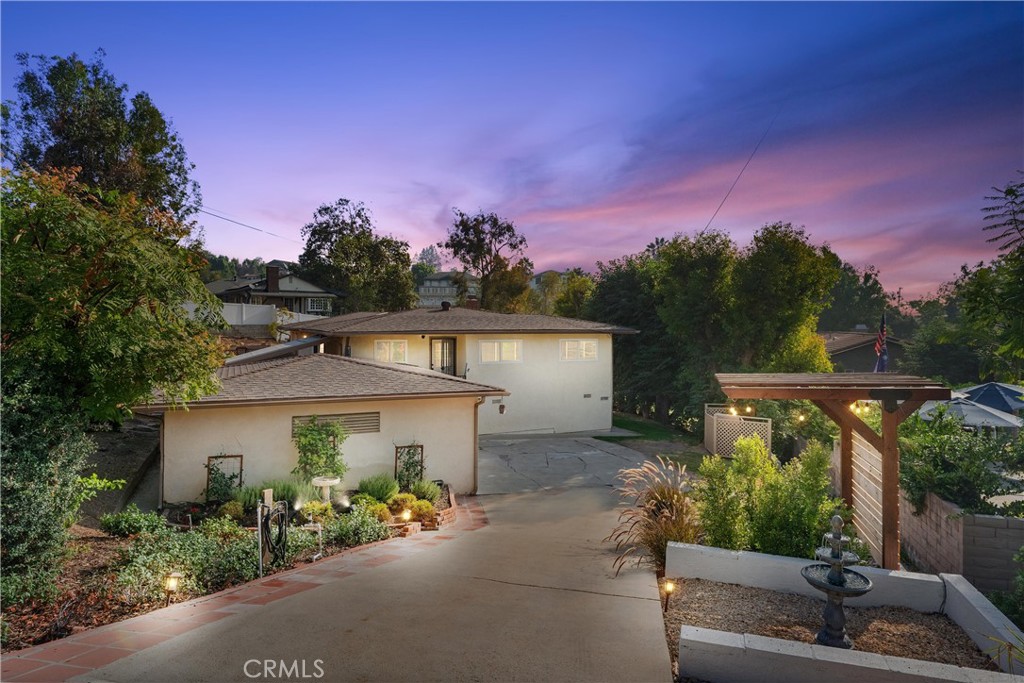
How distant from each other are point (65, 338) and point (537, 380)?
15730 mm

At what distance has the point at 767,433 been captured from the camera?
15773 millimetres

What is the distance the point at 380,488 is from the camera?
37.1 feet

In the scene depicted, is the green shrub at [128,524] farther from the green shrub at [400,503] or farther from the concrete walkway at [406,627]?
the green shrub at [400,503]

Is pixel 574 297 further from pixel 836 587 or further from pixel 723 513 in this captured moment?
pixel 836 587

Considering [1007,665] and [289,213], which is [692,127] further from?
[289,213]

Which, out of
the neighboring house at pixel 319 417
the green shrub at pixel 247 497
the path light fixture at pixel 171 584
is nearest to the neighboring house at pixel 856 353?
the neighboring house at pixel 319 417

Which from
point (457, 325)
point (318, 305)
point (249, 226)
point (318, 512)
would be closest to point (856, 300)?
point (318, 305)

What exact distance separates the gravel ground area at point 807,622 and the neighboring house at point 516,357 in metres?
13.9

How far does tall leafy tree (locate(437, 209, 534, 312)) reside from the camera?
46.3m

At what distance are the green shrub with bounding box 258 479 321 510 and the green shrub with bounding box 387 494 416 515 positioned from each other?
144 centimetres

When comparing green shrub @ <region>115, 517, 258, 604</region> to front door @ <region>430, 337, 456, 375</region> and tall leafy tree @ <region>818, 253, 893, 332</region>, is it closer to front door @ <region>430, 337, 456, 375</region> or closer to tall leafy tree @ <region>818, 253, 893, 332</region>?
front door @ <region>430, 337, 456, 375</region>

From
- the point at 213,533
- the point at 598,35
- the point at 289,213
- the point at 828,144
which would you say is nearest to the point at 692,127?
the point at 828,144

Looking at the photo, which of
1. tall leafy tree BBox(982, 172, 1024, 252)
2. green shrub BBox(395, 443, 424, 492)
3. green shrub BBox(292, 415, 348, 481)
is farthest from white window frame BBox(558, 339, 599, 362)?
tall leafy tree BBox(982, 172, 1024, 252)

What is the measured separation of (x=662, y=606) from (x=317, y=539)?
532cm
